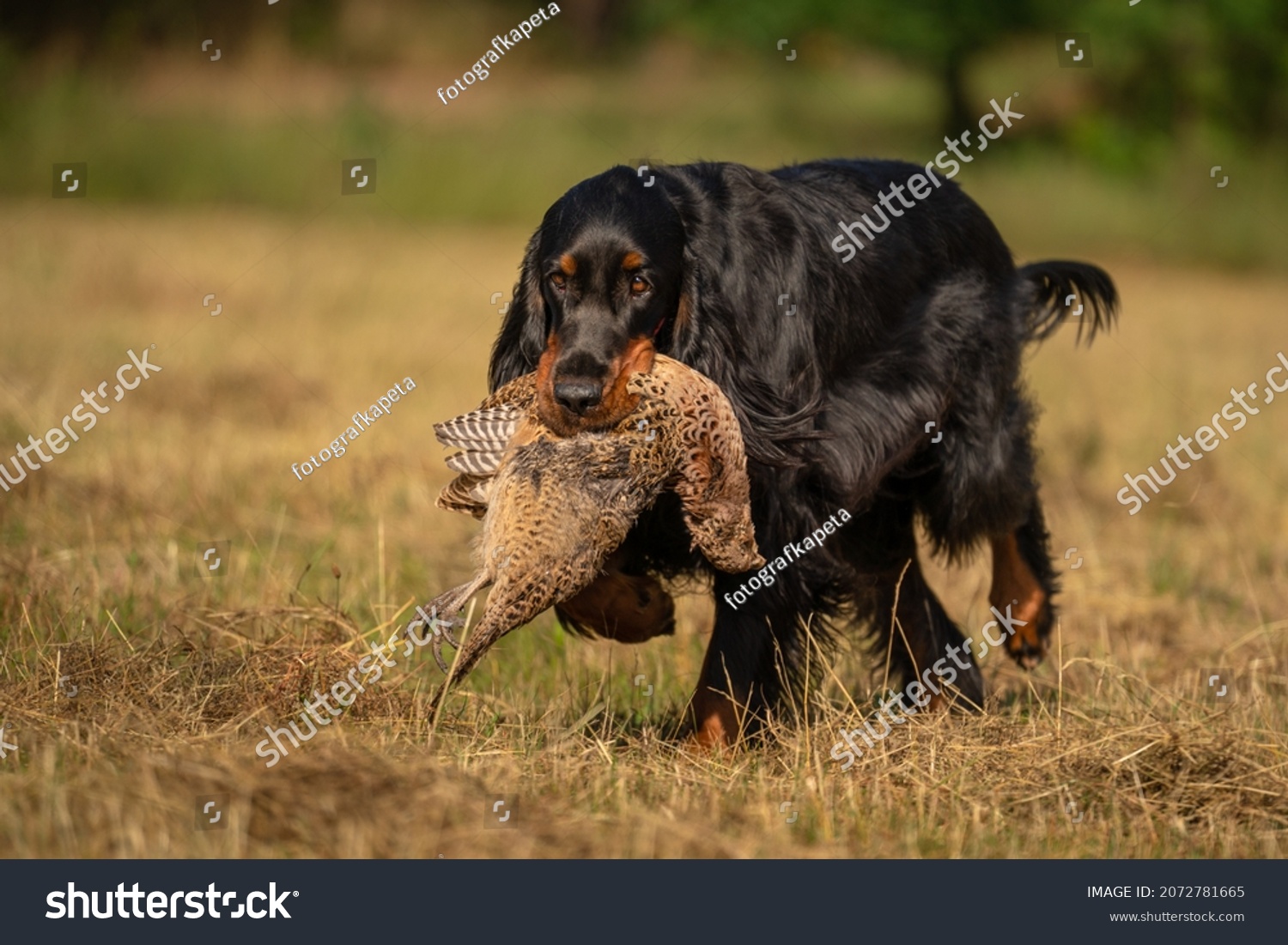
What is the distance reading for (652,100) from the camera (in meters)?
21.5

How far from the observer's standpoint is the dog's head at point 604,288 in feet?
12.0

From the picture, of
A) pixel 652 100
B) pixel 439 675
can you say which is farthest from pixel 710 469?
pixel 652 100

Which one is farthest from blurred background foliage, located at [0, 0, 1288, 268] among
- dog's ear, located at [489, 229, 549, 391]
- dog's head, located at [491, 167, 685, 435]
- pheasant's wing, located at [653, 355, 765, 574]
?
pheasant's wing, located at [653, 355, 765, 574]

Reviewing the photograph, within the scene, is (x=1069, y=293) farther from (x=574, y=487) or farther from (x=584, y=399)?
(x=574, y=487)

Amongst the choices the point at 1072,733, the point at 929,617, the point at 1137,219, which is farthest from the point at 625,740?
the point at 1137,219

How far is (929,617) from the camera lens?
509cm

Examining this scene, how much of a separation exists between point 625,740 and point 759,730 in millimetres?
350

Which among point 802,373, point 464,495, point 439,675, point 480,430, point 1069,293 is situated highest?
point 1069,293

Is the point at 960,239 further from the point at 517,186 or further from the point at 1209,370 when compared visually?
the point at 517,186

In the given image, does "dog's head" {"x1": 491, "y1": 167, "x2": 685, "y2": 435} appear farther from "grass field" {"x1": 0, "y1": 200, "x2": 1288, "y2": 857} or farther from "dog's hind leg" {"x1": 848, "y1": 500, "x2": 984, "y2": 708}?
"dog's hind leg" {"x1": 848, "y1": 500, "x2": 984, "y2": 708}

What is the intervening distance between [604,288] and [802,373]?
0.60 meters

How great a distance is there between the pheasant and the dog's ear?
23cm

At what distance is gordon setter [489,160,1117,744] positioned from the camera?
388 cm

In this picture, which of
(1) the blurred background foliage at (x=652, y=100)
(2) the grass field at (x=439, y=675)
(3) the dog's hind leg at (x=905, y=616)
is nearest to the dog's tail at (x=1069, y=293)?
(3) the dog's hind leg at (x=905, y=616)
